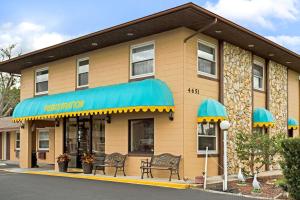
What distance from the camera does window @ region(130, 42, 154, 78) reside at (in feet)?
57.2

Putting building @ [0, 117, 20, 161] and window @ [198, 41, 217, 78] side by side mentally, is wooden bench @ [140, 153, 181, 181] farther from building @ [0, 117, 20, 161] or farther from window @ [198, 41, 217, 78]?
building @ [0, 117, 20, 161]

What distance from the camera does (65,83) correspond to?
21438mm

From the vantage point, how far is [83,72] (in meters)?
20.6

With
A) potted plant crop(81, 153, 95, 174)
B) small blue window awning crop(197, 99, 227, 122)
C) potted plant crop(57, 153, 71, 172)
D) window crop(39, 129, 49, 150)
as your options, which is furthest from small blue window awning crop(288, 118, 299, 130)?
window crop(39, 129, 49, 150)

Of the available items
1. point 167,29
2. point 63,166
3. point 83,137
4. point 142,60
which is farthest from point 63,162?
point 167,29

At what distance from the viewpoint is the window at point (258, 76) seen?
20.9 metres

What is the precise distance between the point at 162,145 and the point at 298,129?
12.0m

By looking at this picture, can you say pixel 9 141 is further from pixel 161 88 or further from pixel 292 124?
pixel 161 88

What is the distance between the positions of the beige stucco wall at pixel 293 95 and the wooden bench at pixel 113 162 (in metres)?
11.4

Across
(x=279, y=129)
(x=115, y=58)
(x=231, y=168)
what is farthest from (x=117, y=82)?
(x=279, y=129)

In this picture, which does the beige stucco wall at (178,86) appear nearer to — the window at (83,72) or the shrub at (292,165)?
the window at (83,72)

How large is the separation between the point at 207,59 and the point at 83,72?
20.9ft

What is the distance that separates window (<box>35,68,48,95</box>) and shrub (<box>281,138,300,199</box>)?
1546 centimetres

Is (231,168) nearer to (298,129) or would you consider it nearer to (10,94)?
(298,129)
